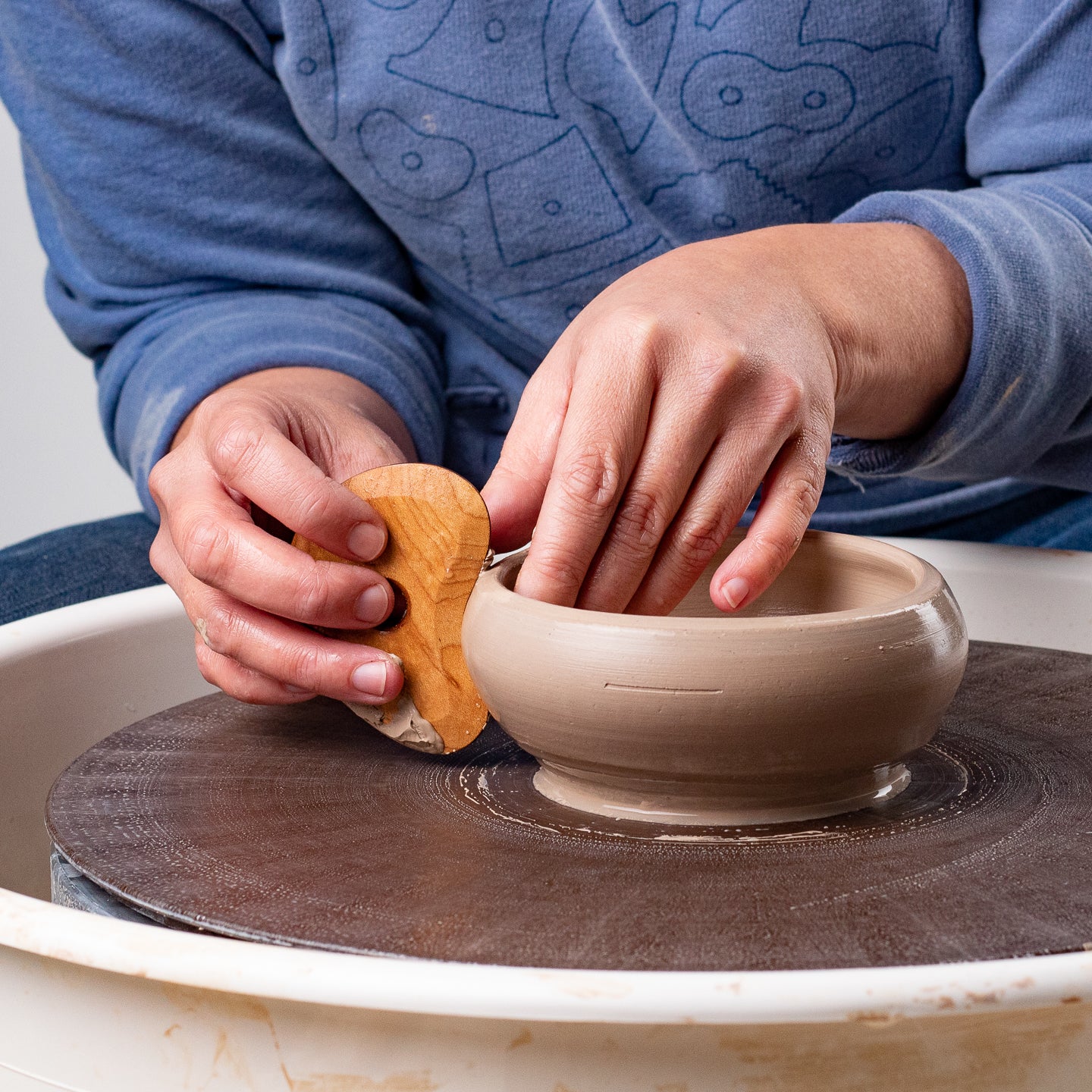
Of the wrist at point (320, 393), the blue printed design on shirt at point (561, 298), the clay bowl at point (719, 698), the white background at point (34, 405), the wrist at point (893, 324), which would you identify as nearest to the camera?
the clay bowl at point (719, 698)

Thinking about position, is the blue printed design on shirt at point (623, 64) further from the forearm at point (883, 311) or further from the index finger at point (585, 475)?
the index finger at point (585, 475)

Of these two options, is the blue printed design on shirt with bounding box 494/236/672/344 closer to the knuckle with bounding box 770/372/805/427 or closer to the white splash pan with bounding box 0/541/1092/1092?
the knuckle with bounding box 770/372/805/427

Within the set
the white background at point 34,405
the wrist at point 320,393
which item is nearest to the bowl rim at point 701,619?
the wrist at point 320,393

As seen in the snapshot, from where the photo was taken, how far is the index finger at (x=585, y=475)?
570 mm

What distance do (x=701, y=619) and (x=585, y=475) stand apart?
0.30 feet

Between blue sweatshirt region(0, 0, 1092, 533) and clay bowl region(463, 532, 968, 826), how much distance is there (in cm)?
36

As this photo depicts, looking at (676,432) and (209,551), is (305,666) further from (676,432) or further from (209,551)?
(676,432)

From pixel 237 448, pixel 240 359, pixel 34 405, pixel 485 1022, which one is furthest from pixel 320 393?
pixel 34 405

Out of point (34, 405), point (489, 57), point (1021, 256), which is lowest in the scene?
point (34, 405)

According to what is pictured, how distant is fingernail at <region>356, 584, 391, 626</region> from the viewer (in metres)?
0.66

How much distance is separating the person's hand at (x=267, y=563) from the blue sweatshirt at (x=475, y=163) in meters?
0.25

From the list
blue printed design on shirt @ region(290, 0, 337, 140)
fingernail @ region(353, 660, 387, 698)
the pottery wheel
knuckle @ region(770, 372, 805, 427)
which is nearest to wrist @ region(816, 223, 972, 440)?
knuckle @ region(770, 372, 805, 427)

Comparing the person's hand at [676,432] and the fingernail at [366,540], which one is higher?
the person's hand at [676,432]

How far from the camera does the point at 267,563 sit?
671 mm
